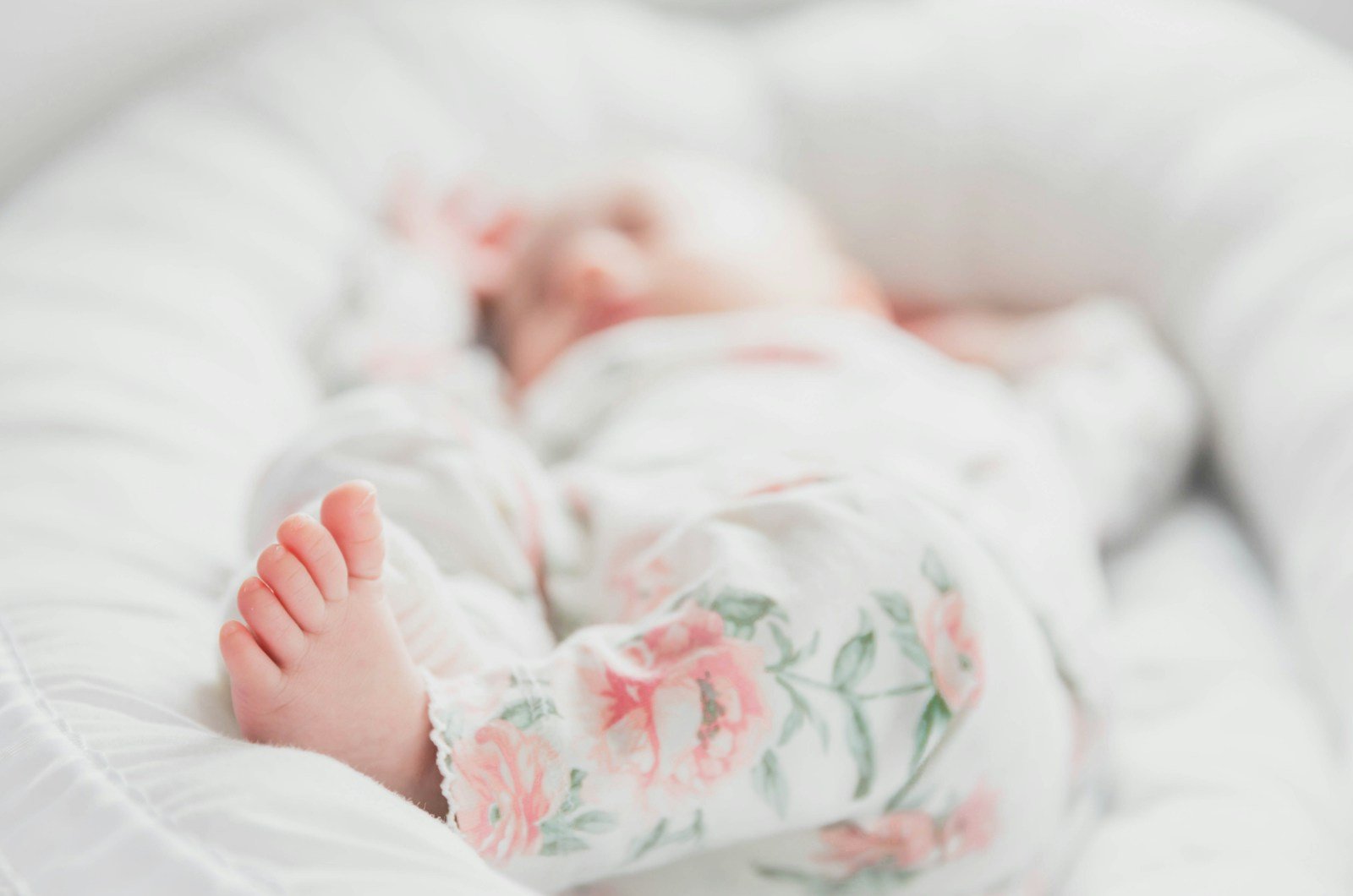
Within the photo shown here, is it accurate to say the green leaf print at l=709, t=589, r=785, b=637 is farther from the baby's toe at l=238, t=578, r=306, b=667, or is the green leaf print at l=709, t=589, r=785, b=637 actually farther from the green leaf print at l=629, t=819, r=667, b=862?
the baby's toe at l=238, t=578, r=306, b=667

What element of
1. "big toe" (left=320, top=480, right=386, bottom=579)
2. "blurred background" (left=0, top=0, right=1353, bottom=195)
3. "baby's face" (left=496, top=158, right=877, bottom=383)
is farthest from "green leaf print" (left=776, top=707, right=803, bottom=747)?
"blurred background" (left=0, top=0, right=1353, bottom=195)

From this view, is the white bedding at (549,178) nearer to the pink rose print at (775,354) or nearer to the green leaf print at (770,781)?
the green leaf print at (770,781)

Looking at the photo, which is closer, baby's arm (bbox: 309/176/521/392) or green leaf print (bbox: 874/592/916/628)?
green leaf print (bbox: 874/592/916/628)

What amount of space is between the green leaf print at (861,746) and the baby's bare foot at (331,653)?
194 millimetres

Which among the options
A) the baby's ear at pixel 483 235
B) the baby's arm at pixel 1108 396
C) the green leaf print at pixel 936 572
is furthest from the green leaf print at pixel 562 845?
the baby's ear at pixel 483 235

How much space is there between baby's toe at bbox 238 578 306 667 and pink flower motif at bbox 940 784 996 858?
1.09 ft

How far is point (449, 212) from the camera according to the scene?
127 centimetres

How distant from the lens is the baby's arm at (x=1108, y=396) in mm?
1075

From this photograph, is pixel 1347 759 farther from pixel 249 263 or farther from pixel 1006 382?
pixel 249 263

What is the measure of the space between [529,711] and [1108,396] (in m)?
0.72

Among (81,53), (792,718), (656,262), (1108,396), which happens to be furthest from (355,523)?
(81,53)

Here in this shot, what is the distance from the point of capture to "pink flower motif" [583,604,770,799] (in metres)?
0.59

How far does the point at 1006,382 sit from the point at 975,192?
0.24 meters

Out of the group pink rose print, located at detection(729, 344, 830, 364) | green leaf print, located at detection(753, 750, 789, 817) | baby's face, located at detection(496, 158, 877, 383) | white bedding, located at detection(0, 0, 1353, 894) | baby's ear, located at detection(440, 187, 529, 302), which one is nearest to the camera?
white bedding, located at detection(0, 0, 1353, 894)
